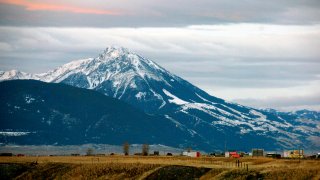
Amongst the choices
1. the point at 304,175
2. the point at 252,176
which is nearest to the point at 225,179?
the point at 252,176

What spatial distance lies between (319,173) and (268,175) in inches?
507

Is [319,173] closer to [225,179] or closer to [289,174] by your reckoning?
[289,174]

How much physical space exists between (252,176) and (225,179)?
6.99m

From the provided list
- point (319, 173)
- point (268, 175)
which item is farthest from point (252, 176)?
point (319, 173)

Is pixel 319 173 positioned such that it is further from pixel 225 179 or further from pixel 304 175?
pixel 225 179

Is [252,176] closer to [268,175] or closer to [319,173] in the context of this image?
[268,175]

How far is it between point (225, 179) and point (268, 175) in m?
11.1

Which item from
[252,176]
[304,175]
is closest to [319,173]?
[304,175]

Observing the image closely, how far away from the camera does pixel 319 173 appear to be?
19600 centimetres

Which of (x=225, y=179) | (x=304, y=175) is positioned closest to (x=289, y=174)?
(x=304, y=175)

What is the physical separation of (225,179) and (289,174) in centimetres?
1639

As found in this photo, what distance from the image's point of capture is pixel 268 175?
650 ft

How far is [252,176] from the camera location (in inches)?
7825

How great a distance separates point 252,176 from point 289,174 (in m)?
9.46
